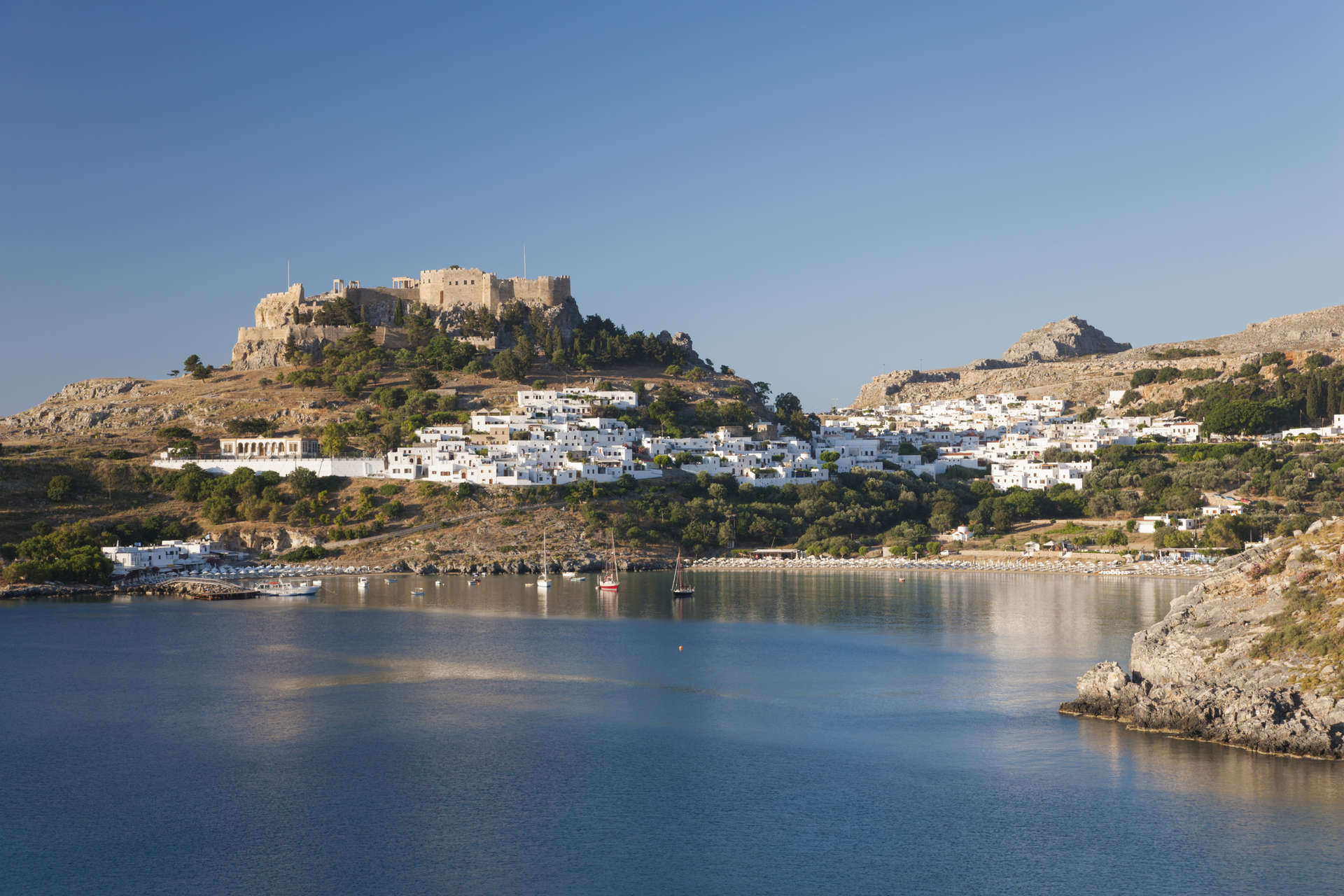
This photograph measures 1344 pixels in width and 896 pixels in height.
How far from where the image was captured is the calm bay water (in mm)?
16562

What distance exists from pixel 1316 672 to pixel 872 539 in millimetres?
40190

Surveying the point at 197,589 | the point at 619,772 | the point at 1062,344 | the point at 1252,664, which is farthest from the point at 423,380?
the point at 1062,344

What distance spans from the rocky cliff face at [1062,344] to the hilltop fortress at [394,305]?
65.5m

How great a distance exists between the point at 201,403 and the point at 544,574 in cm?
3305

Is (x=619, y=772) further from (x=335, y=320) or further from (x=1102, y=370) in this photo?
(x=1102, y=370)

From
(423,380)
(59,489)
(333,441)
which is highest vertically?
(423,380)

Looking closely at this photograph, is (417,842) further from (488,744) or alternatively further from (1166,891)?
(1166,891)

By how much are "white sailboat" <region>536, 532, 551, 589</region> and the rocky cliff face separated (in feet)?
293

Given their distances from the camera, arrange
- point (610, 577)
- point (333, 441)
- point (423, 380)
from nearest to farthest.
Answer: point (610, 577) → point (333, 441) → point (423, 380)

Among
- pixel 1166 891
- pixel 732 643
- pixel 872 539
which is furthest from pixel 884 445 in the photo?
pixel 1166 891

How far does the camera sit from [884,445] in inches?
3130

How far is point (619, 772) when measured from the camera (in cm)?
2116

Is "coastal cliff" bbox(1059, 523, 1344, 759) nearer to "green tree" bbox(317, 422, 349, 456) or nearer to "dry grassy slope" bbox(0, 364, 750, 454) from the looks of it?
"green tree" bbox(317, 422, 349, 456)

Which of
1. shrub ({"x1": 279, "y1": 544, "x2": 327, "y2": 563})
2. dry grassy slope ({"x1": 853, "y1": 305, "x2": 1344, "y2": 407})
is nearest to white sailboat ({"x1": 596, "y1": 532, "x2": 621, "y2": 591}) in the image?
shrub ({"x1": 279, "y1": 544, "x2": 327, "y2": 563})
